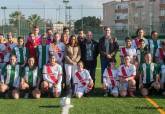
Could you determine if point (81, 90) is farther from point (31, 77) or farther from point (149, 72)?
point (149, 72)

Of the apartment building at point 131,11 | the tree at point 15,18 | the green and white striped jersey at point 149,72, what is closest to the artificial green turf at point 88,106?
the green and white striped jersey at point 149,72

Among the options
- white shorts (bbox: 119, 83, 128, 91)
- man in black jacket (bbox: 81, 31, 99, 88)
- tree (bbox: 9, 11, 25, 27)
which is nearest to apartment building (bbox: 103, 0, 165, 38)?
tree (bbox: 9, 11, 25, 27)

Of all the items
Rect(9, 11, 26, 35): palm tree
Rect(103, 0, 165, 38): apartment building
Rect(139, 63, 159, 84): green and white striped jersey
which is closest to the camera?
Rect(139, 63, 159, 84): green and white striped jersey

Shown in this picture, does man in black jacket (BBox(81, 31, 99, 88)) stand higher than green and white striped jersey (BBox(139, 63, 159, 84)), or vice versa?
man in black jacket (BBox(81, 31, 99, 88))

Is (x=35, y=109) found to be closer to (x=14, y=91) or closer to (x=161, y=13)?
(x=14, y=91)

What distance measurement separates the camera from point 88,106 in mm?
10367

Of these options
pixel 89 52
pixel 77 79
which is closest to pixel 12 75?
pixel 77 79

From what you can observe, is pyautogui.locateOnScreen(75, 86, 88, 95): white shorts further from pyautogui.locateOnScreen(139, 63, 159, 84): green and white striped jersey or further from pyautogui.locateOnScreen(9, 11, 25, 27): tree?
pyautogui.locateOnScreen(9, 11, 25, 27): tree

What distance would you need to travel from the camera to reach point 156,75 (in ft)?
39.3

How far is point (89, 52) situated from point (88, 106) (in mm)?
2503

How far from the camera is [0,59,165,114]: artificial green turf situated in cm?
977

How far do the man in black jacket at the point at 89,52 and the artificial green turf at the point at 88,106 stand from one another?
114cm

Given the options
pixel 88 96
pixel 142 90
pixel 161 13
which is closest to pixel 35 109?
pixel 88 96

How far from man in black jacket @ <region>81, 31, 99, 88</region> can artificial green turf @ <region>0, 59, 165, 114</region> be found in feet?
3.73
